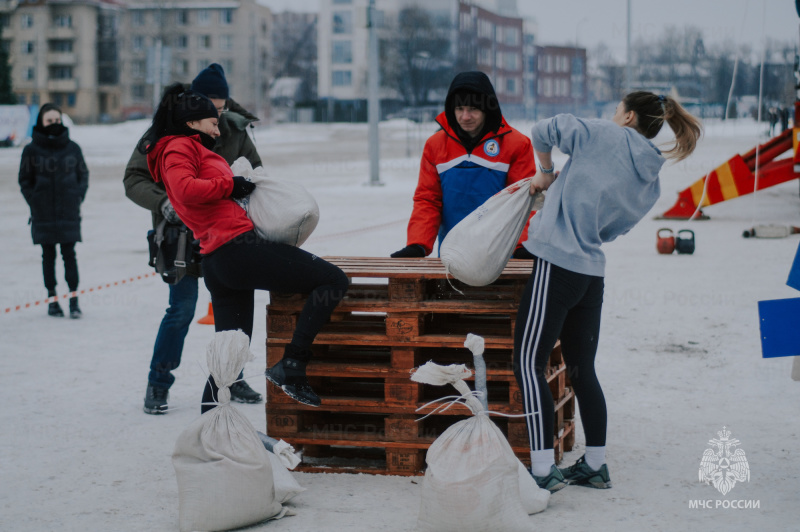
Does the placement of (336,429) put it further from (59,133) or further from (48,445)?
(59,133)

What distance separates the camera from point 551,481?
375 cm

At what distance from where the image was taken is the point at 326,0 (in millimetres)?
86125

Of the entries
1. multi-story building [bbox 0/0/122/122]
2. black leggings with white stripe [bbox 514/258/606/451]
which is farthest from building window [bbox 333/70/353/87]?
black leggings with white stripe [bbox 514/258/606/451]

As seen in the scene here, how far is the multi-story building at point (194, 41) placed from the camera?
79062 mm

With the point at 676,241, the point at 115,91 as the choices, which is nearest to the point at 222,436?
the point at 676,241

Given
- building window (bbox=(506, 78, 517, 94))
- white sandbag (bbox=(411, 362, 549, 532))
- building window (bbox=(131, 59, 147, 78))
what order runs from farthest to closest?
building window (bbox=(506, 78, 517, 94))
building window (bbox=(131, 59, 147, 78))
white sandbag (bbox=(411, 362, 549, 532))

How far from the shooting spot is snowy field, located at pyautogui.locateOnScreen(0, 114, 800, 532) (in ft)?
12.0

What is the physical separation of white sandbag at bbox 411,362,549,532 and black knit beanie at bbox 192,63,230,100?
2371 millimetres

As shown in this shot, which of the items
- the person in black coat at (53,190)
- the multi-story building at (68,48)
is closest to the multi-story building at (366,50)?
the multi-story building at (68,48)

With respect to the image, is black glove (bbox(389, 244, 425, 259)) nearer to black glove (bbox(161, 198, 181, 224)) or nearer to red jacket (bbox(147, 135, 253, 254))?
red jacket (bbox(147, 135, 253, 254))

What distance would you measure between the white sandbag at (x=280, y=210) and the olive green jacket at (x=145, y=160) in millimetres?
1177

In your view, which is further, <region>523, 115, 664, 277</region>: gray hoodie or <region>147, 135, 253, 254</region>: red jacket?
<region>147, 135, 253, 254</region>: red jacket

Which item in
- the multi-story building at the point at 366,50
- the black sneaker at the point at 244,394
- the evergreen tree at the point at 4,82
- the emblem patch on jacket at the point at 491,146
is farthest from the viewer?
the multi-story building at the point at 366,50

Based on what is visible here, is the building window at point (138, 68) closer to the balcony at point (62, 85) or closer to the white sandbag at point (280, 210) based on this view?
the balcony at point (62, 85)
